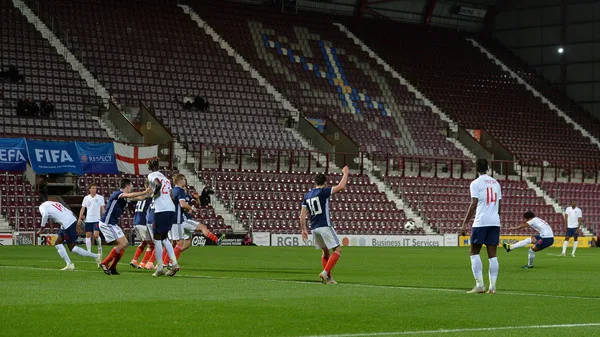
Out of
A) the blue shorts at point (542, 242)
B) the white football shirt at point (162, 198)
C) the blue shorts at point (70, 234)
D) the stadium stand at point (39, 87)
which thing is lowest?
the blue shorts at point (542, 242)

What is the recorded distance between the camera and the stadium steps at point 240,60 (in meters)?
59.7

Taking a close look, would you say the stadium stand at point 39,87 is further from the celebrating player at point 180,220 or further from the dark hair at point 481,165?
the dark hair at point 481,165

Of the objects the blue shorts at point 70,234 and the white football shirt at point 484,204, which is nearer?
the white football shirt at point 484,204

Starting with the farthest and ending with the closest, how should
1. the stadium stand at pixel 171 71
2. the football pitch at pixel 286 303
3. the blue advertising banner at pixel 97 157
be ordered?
the stadium stand at pixel 171 71 < the blue advertising banner at pixel 97 157 < the football pitch at pixel 286 303

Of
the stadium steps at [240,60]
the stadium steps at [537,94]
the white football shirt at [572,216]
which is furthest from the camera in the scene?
the stadium steps at [537,94]

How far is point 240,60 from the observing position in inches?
2425

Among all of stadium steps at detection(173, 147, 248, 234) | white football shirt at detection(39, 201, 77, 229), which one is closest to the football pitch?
white football shirt at detection(39, 201, 77, 229)

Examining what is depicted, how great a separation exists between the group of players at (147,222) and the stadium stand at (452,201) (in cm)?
2843

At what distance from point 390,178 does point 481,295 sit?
1544 inches

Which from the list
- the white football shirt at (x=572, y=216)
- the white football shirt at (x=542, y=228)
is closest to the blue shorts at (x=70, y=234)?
the white football shirt at (x=542, y=228)

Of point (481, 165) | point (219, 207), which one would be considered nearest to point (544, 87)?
point (219, 207)

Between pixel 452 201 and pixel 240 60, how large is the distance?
1453cm

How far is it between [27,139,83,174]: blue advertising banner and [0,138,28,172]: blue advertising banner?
1.06ft

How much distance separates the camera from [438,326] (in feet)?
44.7
